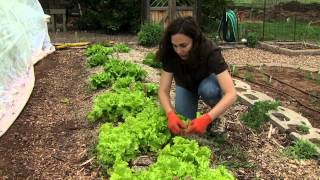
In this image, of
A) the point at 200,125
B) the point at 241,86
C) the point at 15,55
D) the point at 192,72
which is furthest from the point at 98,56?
the point at 200,125

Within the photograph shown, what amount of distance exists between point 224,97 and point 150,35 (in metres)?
7.18

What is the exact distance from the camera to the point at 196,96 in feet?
14.1

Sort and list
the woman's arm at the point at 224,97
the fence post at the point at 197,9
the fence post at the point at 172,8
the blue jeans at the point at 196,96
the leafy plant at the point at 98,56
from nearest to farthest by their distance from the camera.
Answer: the woman's arm at the point at 224,97 < the blue jeans at the point at 196,96 < the leafy plant at the point at 98,56 < the fence post at the point at 172,8 < the fence post at the point at 197,9

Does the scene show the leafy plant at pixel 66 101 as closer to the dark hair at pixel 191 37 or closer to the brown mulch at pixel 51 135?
the brown mulch at pixel 51 135

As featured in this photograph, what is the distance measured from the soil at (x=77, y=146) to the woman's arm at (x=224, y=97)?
0.43 metres

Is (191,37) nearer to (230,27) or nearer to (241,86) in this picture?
(241,86)

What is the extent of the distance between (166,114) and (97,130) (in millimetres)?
874

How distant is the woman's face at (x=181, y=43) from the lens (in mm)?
3459

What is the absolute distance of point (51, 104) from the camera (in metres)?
5.69

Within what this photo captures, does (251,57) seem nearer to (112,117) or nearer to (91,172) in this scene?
(112,117)

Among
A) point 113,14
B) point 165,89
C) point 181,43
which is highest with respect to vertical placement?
point 113,14

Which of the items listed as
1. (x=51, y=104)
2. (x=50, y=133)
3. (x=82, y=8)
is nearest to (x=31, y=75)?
(x=51, y=104)

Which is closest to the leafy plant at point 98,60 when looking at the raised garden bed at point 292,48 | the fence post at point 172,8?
the raised garden bed at point 292,48

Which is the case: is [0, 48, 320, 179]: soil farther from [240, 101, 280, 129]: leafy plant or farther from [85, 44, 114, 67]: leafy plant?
[85, 44, 114, 67]: leafy plant
